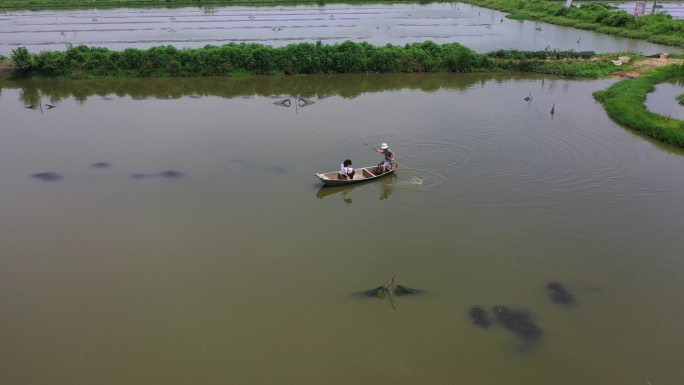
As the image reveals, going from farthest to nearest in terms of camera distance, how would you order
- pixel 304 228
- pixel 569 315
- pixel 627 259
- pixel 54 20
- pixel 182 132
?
1. pixel 54 20
2. pixel 182 132
3. pixel 304 228
4. pixel 627 259
5. pixel 569 315

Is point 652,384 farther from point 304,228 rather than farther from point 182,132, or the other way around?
point 182,132

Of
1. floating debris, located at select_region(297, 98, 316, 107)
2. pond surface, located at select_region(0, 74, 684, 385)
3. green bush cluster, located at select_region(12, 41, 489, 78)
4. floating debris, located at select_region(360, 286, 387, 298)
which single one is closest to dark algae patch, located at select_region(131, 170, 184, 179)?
pond surface, located at select_region(0, 74, 684, 385)

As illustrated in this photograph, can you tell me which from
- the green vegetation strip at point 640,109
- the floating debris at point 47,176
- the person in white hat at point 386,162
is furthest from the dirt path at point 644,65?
the floating debris at point 47,176

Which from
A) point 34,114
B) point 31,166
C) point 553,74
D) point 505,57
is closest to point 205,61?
point 34,114

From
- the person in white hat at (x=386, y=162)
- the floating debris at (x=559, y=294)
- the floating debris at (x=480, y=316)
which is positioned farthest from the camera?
the person in white hat at (x=386, y=162)

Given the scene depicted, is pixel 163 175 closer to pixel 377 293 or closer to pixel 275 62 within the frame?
pixel 377 293

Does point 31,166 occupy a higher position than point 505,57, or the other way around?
point 505,57

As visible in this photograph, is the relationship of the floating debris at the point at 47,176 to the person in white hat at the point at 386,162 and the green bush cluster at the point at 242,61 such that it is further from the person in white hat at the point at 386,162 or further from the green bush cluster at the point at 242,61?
the green bush cluster at the point at 242,61
